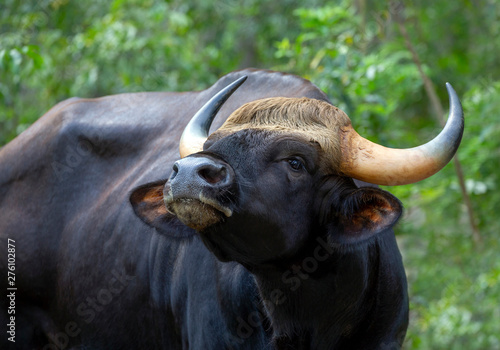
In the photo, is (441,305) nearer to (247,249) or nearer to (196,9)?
(247,249)

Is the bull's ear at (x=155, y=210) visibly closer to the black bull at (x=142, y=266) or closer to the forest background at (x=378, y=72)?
the black bull at (x=142, y=266)

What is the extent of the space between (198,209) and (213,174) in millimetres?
163

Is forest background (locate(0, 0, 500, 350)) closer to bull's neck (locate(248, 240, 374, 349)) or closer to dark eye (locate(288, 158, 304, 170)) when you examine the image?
bull's neck (locate(248, 240, 374, 349))

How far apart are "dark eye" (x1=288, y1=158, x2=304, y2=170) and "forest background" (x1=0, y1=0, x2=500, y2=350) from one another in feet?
10.5

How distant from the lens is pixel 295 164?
326cm

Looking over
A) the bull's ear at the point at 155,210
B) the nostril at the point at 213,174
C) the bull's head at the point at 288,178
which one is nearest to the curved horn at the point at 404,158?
the bull's head at the point at 288,178

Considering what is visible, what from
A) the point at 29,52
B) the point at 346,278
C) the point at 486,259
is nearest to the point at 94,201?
the point at 29,52

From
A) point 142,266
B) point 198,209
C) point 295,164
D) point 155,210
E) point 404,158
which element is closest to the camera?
point 198,209

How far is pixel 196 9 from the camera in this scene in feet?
38.8

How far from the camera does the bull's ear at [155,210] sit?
360 cm

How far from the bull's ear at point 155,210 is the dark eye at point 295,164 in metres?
0.68

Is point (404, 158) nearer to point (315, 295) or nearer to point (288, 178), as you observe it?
point (288, 178)

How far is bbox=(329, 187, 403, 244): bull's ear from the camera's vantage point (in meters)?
3.23

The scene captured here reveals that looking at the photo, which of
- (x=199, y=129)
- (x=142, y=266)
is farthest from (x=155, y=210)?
(x=142, y=266)
